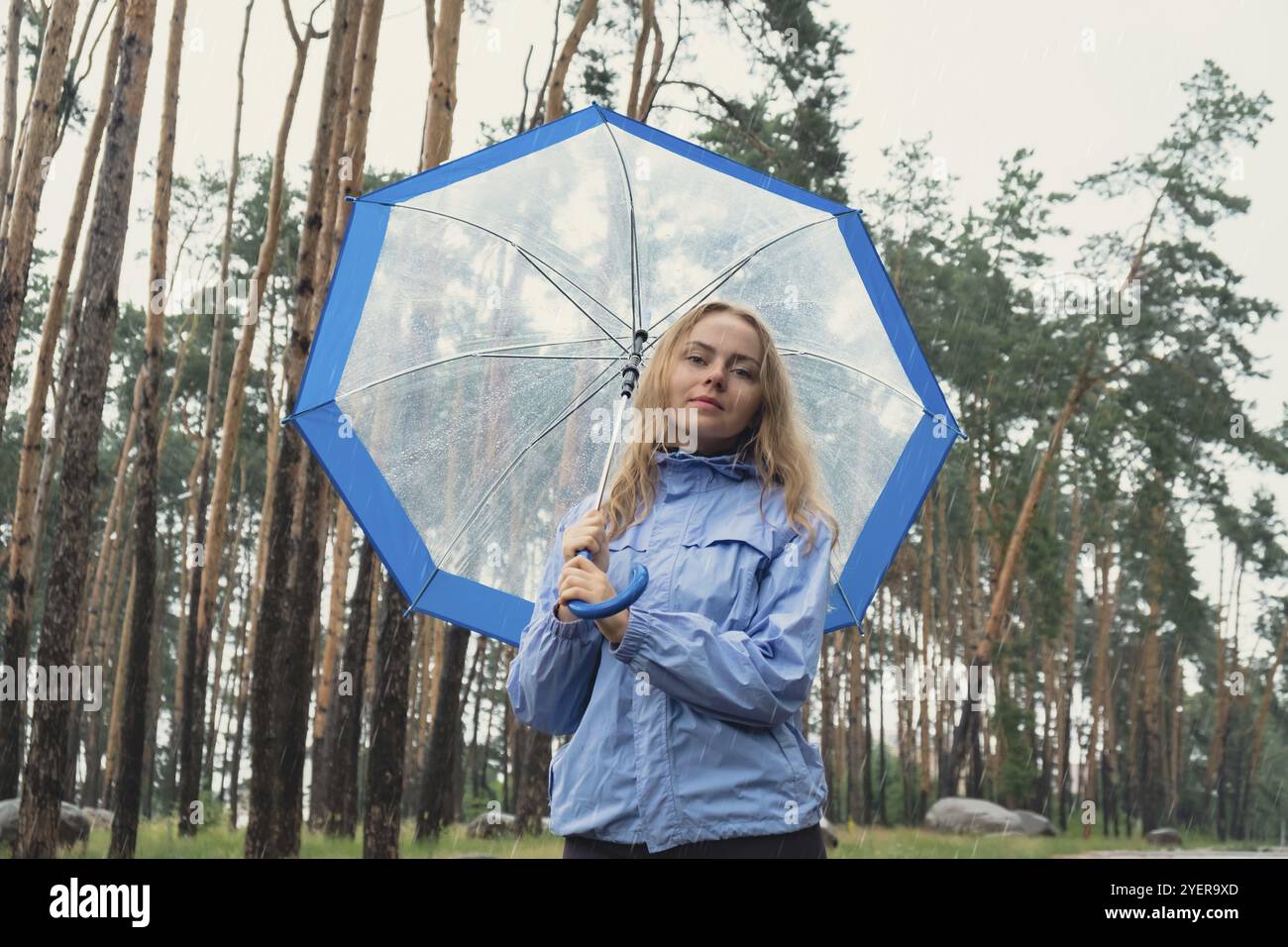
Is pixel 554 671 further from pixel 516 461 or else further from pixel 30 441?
pixel 30 441

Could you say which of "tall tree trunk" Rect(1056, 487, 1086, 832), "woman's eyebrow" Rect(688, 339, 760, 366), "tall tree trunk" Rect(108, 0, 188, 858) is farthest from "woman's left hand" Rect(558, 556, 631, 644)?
"tall tree trunk" Rect(1056, 487, 1086, 832)

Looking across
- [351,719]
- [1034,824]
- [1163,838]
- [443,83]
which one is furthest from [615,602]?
[1163,838]

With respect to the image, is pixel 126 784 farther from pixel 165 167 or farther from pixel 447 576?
pixel 447 576

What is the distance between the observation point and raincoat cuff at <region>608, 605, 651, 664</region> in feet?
7.60

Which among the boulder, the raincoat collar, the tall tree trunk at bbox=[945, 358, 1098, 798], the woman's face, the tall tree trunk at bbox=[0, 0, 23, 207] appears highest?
the tall tree trunk at bbox=[0, 0, 23, 207]

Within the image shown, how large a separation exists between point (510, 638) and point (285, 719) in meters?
7.68

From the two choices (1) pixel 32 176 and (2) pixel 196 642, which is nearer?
(1) pixel 32 176

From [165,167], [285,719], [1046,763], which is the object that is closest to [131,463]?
[165,167]

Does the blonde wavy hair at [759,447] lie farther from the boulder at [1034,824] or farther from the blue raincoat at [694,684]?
the boulder at [1034,824]

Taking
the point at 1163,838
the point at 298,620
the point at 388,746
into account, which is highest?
the point at 298,620

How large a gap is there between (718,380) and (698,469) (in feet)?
0.68

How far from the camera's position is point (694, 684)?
7.48 feet

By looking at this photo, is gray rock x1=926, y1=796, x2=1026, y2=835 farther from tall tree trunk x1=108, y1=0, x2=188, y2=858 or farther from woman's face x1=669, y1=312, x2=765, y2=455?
woman's face x1=669, y1=312, x2=765, y2=455

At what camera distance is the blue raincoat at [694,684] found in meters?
2.30
